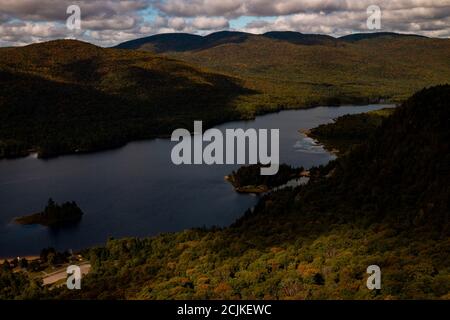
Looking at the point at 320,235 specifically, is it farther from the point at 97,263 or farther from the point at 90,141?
the point at 90,141

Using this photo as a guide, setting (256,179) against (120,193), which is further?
(256,179)

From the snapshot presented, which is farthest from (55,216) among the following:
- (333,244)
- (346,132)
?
(346,132)

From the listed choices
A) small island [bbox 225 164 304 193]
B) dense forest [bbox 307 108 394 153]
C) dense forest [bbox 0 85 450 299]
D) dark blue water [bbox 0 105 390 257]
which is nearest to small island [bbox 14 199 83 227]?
dark blue water [bbox 0 105 390 257]

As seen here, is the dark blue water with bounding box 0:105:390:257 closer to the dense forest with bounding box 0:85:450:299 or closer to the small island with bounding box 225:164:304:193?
the small island with bounding box 225:164:304:193

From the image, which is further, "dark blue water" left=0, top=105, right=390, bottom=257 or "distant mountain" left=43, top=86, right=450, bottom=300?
"dark blue water" left=0, top=105, right=390, bottom=257

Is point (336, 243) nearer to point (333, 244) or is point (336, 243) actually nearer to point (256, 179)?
point (333, 244)

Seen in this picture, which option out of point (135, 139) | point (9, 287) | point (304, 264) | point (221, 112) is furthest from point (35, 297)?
point (221, 112)

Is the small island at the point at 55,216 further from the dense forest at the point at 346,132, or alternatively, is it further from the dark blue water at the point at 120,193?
the dense forest at the point at 346,132
